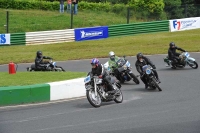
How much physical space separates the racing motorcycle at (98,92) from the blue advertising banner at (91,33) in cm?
1900

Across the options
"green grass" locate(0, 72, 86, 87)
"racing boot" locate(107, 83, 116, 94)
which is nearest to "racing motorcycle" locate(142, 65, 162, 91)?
"green grass" locate(0, 72, 86, 87)

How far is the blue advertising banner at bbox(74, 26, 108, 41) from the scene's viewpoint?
35469mm

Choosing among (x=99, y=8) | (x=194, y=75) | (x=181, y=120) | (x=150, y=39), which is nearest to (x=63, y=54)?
(x=150, y=39)

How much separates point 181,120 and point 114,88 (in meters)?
3.66

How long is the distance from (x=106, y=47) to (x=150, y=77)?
15174 mm

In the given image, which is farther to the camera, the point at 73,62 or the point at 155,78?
the point at 73,62

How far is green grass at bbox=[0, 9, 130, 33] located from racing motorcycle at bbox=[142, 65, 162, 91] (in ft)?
64.7

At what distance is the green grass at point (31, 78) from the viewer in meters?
17.1

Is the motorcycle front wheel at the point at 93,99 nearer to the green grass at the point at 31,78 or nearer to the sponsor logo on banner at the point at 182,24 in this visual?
the green grass at the point at 31,78

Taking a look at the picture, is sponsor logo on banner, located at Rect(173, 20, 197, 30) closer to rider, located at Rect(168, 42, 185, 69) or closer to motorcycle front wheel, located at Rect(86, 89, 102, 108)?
rider, located at Rect(168, 42, 185, 69)

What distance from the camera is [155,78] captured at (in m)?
19.2

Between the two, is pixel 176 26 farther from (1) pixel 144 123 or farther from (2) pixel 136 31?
(1) pixel 144 123

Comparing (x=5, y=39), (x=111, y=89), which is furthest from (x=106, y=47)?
(x=111, y=89)

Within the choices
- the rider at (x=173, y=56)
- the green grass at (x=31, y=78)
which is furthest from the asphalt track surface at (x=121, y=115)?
the rider at (x=173, y=56)
